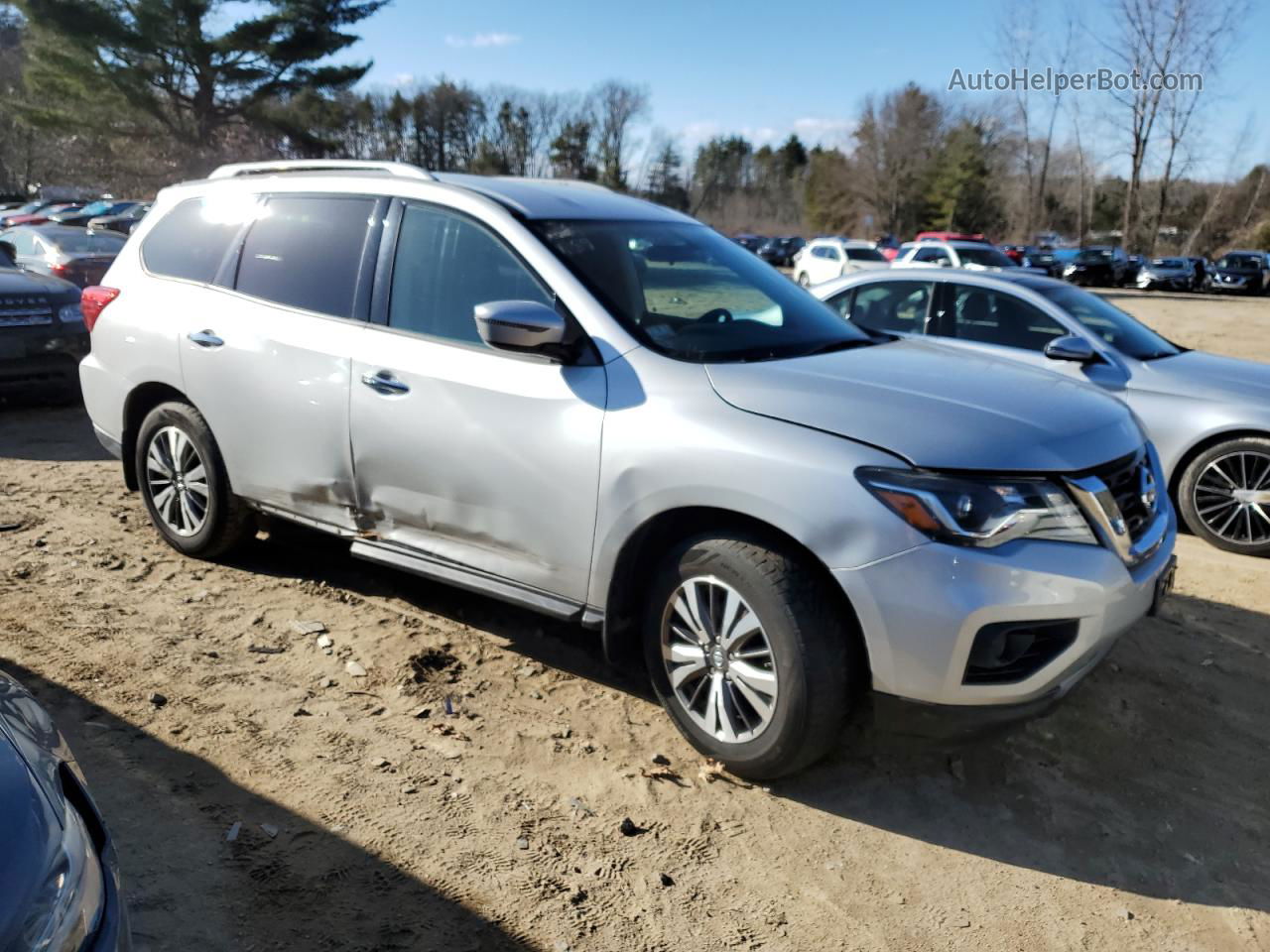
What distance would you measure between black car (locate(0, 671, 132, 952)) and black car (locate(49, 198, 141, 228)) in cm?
2988

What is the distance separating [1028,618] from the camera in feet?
9.32

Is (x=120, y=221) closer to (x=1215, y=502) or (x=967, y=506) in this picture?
(x=1215, y=502)

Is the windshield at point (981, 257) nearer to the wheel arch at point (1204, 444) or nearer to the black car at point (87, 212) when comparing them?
the wheel arch at point (1204, 444)

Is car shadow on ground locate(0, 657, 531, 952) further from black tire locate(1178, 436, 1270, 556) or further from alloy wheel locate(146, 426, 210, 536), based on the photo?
black tire locate(1178, 436, 1270, 556)

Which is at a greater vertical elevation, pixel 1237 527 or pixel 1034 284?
pixel 1034 284

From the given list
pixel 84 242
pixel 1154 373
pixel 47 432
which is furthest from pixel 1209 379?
pixel 84 242

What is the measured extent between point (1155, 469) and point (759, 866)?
2.10 meters

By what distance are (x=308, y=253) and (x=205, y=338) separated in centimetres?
67

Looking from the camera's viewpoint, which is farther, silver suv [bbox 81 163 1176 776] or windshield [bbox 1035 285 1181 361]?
windshield [bbox 1035 285 1181 361]

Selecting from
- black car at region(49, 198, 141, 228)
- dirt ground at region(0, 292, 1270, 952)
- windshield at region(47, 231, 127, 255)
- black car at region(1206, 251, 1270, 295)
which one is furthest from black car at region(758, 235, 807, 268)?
dirt ground at region(0, 292, 1270, 952)

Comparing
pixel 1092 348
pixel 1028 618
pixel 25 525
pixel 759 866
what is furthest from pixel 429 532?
pixel 1092 348

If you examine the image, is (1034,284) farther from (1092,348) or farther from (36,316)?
(36,316)

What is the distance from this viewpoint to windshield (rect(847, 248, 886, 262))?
87.2 ft

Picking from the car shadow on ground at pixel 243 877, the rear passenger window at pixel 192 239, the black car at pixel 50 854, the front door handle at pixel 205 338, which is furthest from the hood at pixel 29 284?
the black car at pixel 50 854
